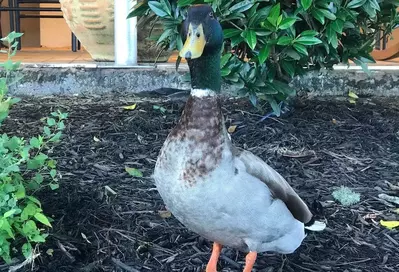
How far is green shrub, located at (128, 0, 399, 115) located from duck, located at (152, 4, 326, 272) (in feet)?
2.98

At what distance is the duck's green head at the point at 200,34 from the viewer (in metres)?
1.65

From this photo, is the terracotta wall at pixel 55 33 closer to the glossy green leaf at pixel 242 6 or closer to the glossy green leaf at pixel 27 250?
the glossy green leaf at pixel 242 6

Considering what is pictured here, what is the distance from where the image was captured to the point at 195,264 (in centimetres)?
207

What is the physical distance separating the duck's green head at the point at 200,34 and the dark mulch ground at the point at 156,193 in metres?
0.79

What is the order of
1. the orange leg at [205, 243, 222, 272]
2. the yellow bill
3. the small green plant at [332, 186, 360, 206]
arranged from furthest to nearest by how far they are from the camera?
the small green plant at [332, 186, 360, 206] → the orange leg at [205, 243, 222, 272] → the yellow bill

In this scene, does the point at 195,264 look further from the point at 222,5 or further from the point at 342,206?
the point at 222,5

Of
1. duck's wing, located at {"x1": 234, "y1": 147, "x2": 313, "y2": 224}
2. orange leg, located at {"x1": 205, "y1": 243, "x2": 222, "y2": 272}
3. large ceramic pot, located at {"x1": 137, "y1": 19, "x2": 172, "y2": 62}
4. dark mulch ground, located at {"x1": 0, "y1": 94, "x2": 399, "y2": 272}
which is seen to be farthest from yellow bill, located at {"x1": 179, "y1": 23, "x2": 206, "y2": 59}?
large ceramic pot, located at {"x1": 137, "y1": 19, "x2": 172, "y2": 62}

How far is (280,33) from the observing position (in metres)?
2.80

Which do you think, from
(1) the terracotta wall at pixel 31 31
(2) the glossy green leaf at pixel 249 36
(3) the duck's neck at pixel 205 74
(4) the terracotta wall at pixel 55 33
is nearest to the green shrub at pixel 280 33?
(2) the glossy green leaf at pixel 249 36

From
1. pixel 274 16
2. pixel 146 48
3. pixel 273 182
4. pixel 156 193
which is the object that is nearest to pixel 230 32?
pixel 274 16

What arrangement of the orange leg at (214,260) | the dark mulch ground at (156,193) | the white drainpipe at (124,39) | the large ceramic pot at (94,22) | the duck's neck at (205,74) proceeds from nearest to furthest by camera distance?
the duck's neck at (205,74), the orange leg at (214,260), the dark mulch ground at (156,193), the white drainpipe at (124,39), the large ceramic pot at (94,22)

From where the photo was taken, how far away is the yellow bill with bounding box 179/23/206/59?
1640 mm

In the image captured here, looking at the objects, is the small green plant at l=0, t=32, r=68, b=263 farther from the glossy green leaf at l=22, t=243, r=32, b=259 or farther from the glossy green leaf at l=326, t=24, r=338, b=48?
the glossy green leaf at l=326, t=24, r=338, b=48

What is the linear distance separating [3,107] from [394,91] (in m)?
3.13
